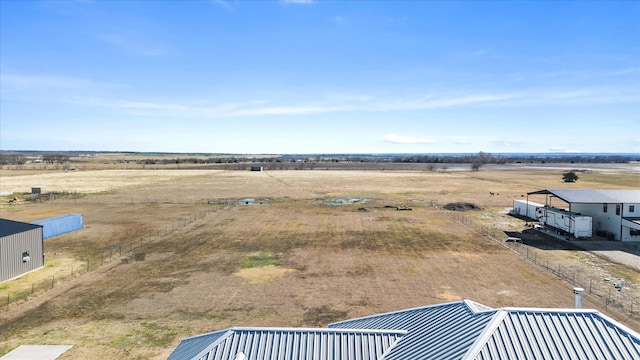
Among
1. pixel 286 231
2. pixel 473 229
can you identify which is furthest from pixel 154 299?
pixel 473 229

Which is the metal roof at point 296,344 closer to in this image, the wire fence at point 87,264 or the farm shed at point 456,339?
the farm shed at point 456,339

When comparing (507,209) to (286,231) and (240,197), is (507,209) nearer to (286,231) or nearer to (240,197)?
(286,231)

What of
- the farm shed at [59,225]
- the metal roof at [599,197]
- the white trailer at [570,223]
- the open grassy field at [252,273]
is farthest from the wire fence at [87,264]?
the metal roof at [599,197]

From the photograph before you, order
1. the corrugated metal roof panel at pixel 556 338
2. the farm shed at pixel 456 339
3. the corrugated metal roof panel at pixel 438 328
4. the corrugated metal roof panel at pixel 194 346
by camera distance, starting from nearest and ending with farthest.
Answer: the corrugated metal roof panel at pixel 556 338, the farm shed at pixel 456 339, the corrugated metal roof panel at pixel 438 328, the corrugated metal roof panel at pixel 194 346

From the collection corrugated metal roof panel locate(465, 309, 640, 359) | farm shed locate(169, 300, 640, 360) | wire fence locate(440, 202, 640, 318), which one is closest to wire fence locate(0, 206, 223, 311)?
farm shed locate(169, 300, 640, 360)

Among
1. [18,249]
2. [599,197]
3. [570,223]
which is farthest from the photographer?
[599,197]

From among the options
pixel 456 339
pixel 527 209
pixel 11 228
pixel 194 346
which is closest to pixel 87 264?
pixel 11 228

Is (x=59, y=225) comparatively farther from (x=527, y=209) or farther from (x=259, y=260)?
(x=527, y=209)
